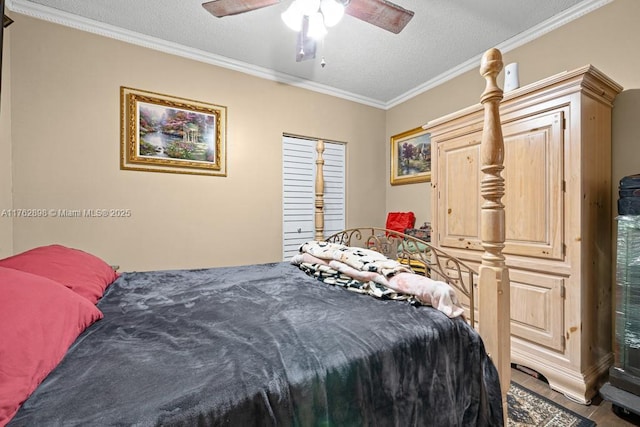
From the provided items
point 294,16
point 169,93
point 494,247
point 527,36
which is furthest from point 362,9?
point 169,93

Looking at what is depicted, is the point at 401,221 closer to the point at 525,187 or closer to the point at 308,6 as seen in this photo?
the point at 525,187

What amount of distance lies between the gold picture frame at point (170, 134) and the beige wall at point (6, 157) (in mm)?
706

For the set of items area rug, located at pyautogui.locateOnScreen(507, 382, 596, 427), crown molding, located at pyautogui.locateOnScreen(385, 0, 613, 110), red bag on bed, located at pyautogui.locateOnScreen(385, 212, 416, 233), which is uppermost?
crown molding, located at pyautogui.locateOnScreen(385, 0, 613, 110)

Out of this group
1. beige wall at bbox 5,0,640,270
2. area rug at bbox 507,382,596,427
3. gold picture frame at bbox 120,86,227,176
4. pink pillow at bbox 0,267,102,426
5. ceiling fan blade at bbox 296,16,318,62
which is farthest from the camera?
gold picture frame at bbox 120,86,227,176

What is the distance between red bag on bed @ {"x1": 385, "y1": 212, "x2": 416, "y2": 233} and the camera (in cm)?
350

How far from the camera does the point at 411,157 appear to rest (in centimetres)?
364

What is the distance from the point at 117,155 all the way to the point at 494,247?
118 inches

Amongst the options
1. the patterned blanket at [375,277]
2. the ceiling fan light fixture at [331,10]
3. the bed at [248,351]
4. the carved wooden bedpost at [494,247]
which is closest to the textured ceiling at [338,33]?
the ceiling fan light fixture at [331,10]

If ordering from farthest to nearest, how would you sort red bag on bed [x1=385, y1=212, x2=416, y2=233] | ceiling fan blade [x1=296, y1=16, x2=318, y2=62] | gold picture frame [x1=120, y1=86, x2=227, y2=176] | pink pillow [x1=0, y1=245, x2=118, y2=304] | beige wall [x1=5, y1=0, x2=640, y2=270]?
red bag on bed [x1=385, y1=212, x2=416, y2=233]
gold picture frame [x1=120, y1=86, x2=227, y2=176]
beige wall [x1=5, y1=0, x2=640, y2=270]
ceiling fan blade [x1=296, y1=16, x2=318, y2=62]
pink pillow [x1=0, y1=245, x2=118, y2=304]

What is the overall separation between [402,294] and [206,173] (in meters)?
2.35

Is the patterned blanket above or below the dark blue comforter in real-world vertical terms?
above

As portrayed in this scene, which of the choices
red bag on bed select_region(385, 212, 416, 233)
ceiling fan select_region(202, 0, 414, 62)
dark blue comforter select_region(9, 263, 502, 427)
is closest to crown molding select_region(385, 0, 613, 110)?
ceiling fan select_region(202, 0, 414, 62)

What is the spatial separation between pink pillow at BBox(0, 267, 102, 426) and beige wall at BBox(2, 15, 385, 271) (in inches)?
70.3

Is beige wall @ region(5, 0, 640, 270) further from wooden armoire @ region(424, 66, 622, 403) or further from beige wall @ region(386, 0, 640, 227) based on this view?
wooden armoire @ region(424, 66, 622, 403)
